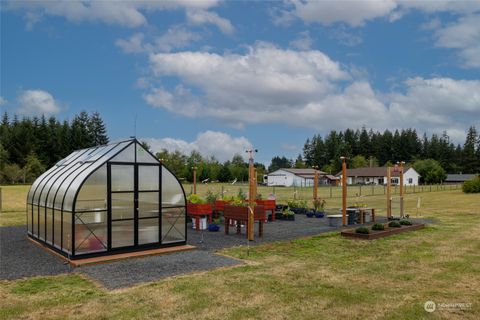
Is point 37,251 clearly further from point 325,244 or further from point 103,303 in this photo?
point 325,244

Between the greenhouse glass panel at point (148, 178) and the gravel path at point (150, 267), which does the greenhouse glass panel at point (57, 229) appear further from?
the greenhouse glass panel at point (148, 178)

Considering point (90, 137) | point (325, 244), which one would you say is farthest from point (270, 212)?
point (90, 137)

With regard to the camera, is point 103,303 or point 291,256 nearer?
point 103,303

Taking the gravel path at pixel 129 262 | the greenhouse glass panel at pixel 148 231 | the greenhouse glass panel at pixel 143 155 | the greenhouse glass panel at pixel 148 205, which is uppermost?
the greenhouse glass panel at pixel 143 155

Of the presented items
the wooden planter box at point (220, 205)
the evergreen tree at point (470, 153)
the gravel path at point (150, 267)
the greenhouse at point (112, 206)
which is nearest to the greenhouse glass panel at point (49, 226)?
the greenhouse at point (112, 206)

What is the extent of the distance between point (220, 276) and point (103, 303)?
2474mm

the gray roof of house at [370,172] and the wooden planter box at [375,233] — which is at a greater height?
the gray roof of house at [370,172]

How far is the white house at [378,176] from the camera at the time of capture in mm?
71944

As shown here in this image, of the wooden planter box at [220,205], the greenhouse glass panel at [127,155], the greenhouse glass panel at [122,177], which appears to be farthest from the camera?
the wooden planter box at [220,205]

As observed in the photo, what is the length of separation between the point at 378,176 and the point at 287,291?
236 ft

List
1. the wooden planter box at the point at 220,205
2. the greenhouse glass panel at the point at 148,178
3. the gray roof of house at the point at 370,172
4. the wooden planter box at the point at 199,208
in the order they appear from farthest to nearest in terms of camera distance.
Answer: the gray roof of house at the point at 370,172, the wooden planter box at the point at 220,205, the wooden planter box at the point at 199,208, the greenhouse glass panel at the point at 148,178

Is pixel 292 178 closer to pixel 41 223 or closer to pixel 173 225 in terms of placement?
pixel 173 225

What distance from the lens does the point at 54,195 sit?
35.5ft

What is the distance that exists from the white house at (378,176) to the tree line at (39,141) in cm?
4418
